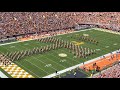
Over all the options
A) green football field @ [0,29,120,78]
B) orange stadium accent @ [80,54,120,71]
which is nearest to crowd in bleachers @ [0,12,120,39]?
green football field @ [0,29,120,78]

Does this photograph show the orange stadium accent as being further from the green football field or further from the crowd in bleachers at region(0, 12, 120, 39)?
the crowd in bleachers at region(0, 12, 120, 39)

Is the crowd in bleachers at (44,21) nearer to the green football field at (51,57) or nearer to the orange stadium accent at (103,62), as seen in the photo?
the green football field at (51,57)

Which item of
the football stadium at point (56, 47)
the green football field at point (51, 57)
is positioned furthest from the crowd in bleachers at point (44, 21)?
the green football field at point (51, 57)

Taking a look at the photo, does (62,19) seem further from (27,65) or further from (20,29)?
(27,65)

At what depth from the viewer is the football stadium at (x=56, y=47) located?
75.6 ft

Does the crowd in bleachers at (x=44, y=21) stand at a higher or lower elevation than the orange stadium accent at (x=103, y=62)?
higher

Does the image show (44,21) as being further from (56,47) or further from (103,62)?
(103,62)

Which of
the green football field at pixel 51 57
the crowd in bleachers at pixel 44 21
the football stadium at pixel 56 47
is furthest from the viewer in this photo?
the crowd in bleachers at pixel 44 21

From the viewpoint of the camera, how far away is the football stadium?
23.0 m

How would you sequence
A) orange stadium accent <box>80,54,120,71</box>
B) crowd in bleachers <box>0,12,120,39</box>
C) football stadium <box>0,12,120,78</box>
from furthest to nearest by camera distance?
1. crowd in bleachers <box>0,12,120,39</box>
2. orange stadium accent <box>80,54,120,71</box>
3. football stadium <box>0,12,120,78</box>

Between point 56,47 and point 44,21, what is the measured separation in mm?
15990

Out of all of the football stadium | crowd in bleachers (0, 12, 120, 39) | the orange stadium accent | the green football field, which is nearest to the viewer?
the football stadium

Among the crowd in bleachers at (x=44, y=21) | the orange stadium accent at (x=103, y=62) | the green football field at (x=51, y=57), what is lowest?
the orange stadium accent at (x=103, y=62)

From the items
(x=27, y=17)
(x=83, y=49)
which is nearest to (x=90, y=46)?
(x=83, y=49)
